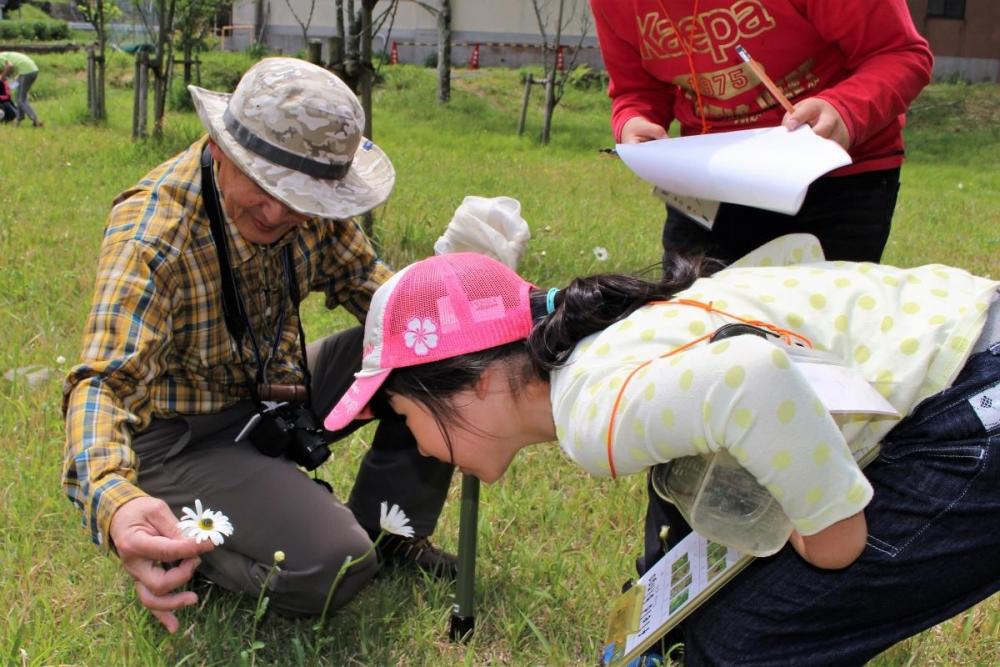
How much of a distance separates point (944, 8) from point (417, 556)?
66.4 ft

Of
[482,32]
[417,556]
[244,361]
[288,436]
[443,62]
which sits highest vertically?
[482,32]

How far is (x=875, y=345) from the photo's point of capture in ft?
4.62

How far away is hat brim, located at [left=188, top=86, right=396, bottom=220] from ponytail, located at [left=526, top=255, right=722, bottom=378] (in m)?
0.64

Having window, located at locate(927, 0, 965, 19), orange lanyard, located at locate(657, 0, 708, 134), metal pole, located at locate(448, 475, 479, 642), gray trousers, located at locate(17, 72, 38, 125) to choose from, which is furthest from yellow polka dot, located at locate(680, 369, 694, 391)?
window, located at locate(927, 0, 965, 19)

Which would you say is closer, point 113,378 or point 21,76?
point 113,378

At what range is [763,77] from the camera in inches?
74.9

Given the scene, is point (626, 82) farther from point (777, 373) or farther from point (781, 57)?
point (777, 373)

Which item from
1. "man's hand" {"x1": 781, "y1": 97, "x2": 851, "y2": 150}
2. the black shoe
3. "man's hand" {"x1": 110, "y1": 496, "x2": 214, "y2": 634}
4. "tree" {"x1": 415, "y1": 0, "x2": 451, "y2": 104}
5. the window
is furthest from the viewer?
the window

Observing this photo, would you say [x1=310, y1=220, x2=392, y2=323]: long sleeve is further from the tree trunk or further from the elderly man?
the tree trunk

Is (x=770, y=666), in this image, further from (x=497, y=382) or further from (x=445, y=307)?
(x=445, y=307)

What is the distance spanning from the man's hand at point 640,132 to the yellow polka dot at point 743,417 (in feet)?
3.66

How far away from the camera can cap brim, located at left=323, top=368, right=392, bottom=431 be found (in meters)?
1.49

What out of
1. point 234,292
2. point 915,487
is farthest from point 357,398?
point 915,487

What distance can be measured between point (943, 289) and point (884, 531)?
1.22ft
